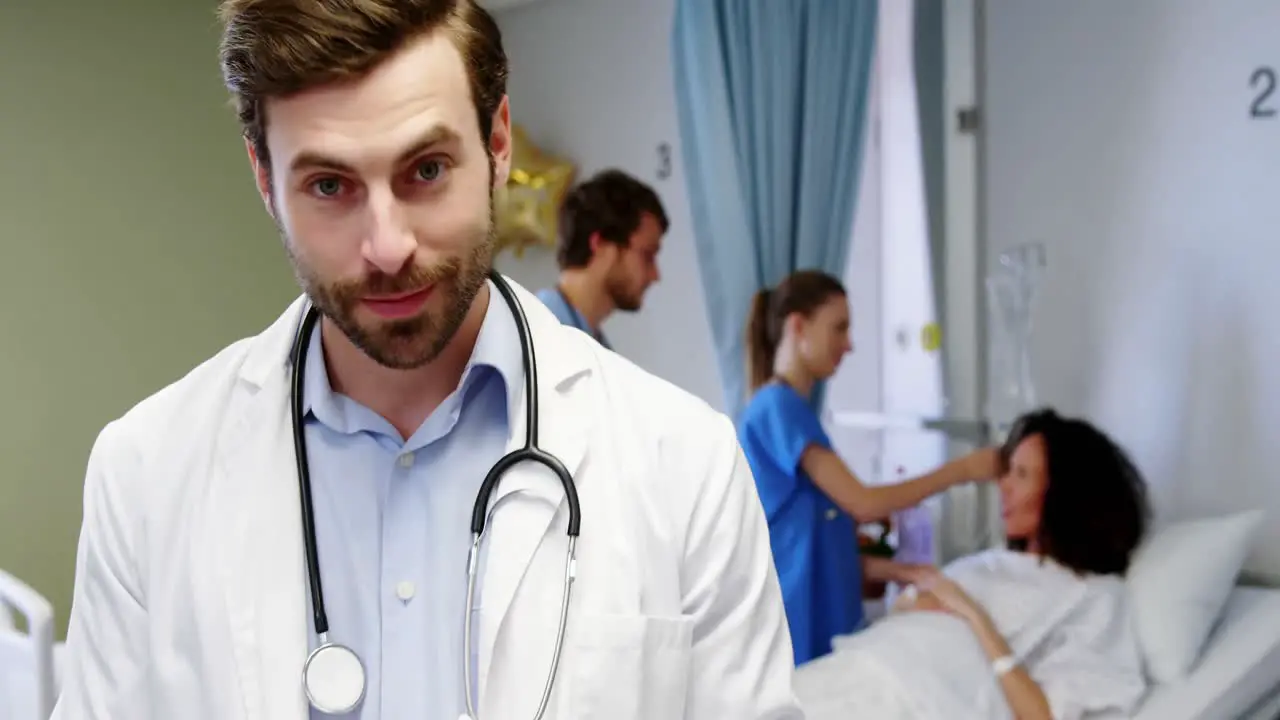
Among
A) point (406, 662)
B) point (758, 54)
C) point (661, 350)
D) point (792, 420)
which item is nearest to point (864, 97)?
point (758, 54)

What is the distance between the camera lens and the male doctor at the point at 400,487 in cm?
81

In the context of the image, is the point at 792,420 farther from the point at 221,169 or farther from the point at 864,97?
the point at 221,169

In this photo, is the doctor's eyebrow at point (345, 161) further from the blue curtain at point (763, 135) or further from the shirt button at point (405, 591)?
the blue curtain at point (763, 135)

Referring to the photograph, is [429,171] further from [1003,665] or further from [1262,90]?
[1262,90]

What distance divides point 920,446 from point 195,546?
2.16 meters

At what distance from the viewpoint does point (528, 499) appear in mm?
886

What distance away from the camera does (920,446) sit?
275 centimetres

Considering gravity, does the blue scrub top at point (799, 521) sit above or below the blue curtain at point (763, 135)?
below

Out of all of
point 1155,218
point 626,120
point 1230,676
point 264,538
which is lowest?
point 1230,676

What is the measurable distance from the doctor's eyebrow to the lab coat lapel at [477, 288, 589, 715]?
234mm

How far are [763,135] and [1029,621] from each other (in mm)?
1125

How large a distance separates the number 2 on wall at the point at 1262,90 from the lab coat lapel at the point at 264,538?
1956mm

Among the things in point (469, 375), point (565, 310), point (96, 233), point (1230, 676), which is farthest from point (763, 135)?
point (96, 233)

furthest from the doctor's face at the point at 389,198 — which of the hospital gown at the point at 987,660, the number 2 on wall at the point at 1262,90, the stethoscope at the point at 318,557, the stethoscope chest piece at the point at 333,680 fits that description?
the number 2 on wall at the point at 1262,90
